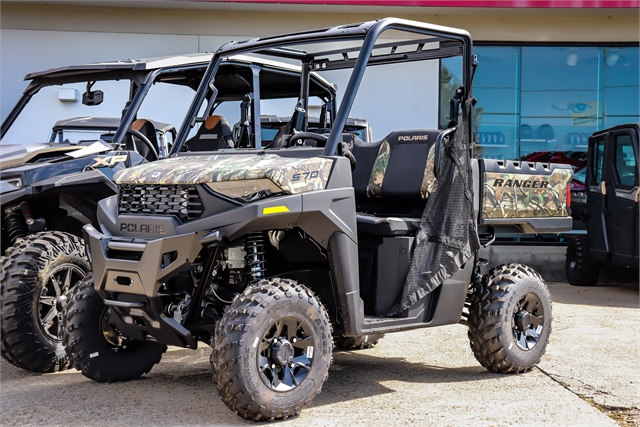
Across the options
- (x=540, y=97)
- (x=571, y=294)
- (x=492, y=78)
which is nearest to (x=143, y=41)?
(x=492, y=78)

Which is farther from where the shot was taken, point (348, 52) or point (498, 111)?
point (498, 111)

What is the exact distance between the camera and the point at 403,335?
7672 mm

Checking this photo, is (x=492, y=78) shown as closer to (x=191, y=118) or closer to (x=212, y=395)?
(x=191, y=118)

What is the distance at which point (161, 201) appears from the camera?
4.68m

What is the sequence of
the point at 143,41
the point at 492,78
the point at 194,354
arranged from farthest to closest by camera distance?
the point at 492,78 → the point at 143,41 → the point at 194,354

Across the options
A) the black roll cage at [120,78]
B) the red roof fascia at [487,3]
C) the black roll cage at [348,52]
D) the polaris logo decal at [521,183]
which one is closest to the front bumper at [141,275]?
the black roll cage at [348,52]

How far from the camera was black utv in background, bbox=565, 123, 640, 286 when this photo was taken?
1059cm

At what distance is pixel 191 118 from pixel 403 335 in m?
3.08

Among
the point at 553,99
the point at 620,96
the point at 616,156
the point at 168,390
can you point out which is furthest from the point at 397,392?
the point at 620,96

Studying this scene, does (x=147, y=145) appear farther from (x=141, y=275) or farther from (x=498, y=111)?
(x=498, y=111)

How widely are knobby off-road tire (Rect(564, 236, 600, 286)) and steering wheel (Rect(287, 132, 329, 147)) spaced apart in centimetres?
734

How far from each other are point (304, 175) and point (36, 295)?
2347 millimetres

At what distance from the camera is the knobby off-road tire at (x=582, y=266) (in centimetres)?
1159

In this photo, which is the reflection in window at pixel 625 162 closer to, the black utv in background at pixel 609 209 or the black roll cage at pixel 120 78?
the black utv in background at pixel 609 209
